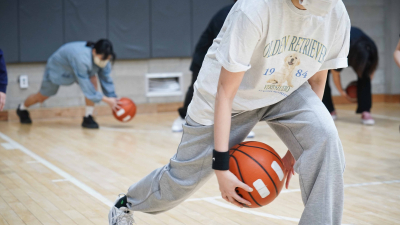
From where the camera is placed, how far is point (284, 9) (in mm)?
1713

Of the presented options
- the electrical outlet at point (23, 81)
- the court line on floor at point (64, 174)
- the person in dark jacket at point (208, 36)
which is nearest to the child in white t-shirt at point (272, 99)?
the court line on floor at point (64, 174)

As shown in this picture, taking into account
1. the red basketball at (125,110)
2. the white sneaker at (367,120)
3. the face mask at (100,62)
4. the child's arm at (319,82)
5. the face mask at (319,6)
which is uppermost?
the face mask at (319,6)

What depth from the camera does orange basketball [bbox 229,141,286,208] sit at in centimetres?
190

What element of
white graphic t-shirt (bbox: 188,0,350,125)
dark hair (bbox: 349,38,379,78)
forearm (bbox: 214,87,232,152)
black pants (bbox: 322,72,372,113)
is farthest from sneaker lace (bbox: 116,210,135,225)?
black pants (bbox: 322,72,372,113)

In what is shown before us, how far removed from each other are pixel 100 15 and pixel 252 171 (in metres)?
6.13

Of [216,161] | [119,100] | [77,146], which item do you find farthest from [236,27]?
[119,100]

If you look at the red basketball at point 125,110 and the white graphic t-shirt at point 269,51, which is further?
the red basketball at point 125,110

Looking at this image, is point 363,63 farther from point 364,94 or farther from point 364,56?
point 364,94

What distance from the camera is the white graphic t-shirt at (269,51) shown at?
1668mm

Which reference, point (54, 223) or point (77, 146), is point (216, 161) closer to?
point (54, 223)

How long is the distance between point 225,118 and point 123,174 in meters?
2.36

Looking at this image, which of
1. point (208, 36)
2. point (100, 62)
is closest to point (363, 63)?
point (208, 36)

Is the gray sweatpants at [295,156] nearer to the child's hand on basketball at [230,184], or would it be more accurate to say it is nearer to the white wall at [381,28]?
the child's hand on basketball at [230,184]

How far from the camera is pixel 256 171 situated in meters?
1.93
